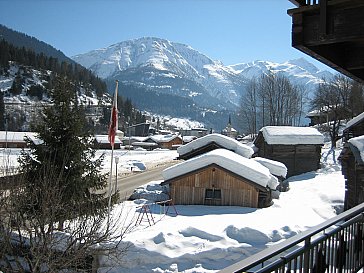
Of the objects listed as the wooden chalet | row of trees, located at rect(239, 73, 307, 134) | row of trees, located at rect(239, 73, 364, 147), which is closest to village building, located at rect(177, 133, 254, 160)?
row of trees, located at rect(239, 73, 364, 147)

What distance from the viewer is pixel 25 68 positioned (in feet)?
443

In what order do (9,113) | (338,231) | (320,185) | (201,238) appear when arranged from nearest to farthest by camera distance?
1. (338,231)
2. (201,238)
3. (320,185)
4. (9,113)

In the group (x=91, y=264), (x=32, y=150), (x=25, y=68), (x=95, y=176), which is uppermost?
(x=25, y=68)

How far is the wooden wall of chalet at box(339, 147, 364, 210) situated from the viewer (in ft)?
70.7

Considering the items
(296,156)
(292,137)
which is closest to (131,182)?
(292,137)

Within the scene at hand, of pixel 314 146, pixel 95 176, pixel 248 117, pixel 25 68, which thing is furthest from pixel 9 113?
pixel 95 176

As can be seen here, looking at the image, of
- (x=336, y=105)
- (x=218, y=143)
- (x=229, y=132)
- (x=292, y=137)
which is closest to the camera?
(x=218, y=143)

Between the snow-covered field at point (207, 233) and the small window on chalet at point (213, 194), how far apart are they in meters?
0.92

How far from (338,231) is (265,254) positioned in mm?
2215

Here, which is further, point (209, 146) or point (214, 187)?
point (209, 146)

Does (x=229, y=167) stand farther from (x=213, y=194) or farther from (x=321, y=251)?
(x=321, y=251)

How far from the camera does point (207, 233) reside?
18203 millimetres

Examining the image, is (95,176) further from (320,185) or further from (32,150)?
(320,185)

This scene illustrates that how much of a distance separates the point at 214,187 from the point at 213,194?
1.62ft
